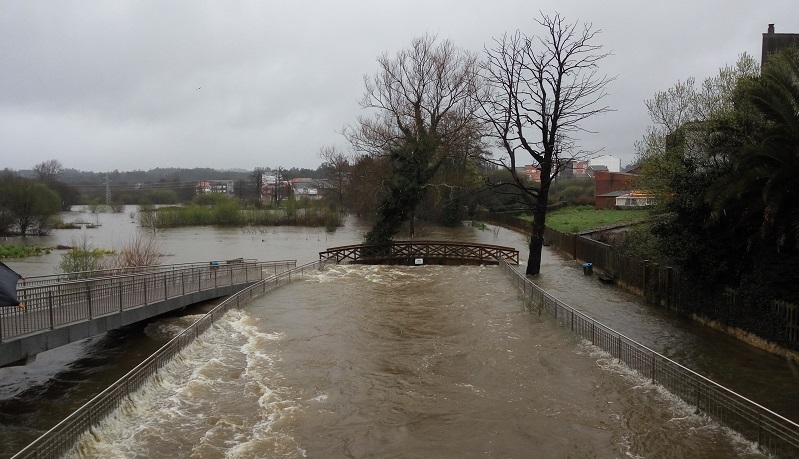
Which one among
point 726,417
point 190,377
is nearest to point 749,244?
point 726,417

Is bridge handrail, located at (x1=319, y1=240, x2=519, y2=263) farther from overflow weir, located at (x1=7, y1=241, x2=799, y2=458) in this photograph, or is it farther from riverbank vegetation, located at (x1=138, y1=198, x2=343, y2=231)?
riverbank vegetation, located at (x1=138, y1=198, x2=343, y2=231)

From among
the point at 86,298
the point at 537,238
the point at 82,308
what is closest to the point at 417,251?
the point at 537,238

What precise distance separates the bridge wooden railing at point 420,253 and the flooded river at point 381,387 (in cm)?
1200

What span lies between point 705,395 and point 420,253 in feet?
82.2

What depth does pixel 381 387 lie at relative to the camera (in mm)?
11719

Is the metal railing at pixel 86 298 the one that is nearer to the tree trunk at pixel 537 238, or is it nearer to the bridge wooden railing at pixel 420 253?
the bridge wooden railing at pixel 420 253

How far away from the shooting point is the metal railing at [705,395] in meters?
8.02

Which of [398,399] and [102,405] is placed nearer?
[102,405]

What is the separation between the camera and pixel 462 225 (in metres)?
65.2

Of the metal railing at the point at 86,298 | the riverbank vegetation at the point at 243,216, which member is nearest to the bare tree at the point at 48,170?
the riverbank vegetation at the point at 243,216

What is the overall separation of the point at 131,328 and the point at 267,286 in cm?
515

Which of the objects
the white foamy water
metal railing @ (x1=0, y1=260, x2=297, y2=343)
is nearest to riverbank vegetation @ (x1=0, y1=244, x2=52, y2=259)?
metal railing @ (x1=0, y1=260, x2=297, y2=343)

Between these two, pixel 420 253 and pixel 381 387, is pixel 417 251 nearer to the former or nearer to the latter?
pixel 420 253

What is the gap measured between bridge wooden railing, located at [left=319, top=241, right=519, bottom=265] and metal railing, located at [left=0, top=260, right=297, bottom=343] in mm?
12326
